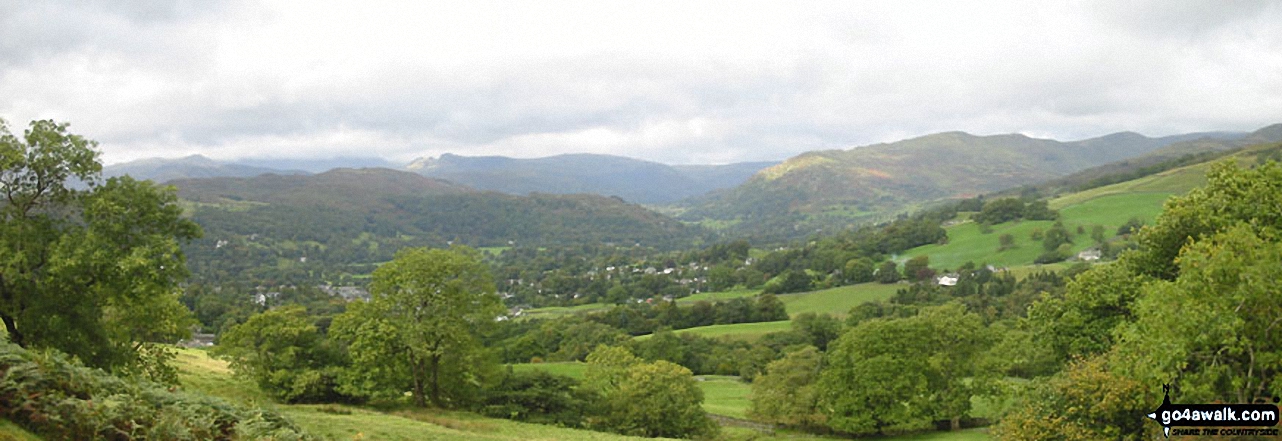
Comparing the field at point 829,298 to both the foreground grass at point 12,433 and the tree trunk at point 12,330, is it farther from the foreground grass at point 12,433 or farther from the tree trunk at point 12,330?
the foreground grass at point 12,433

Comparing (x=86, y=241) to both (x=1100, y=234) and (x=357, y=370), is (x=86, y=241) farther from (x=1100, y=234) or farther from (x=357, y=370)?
(x=1100, y=234)

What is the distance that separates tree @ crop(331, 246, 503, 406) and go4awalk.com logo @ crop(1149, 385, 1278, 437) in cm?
3038

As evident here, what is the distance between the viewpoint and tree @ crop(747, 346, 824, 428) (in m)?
44.4

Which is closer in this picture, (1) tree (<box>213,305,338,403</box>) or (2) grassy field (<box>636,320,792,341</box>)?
(1) tree (<box>213,305,338,403</box>)

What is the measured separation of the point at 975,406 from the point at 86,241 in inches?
2153

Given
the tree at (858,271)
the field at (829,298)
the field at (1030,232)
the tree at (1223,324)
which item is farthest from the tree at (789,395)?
the field at (1030,232)

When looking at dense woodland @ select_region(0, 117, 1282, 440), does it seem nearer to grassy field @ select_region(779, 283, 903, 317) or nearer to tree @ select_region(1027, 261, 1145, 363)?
tree @ select_region(1027, 261, 1145, 363)

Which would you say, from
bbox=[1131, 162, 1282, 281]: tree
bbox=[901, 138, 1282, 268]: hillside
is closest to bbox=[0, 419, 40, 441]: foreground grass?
bbox=[1131, 162, 1282, 281]: tree

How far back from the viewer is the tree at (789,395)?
4438 centimetres

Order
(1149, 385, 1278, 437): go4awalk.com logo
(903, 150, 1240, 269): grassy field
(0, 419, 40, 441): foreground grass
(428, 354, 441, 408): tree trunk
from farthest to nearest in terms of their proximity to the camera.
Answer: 1. (903, 150, 1240, 269): grassy field
2. (428, 354, 441, 408): tree trunk
3. (1149, 385, 1278, 437): go4awalk.com logo
4. (0, 419, 40, 441): foreground grass

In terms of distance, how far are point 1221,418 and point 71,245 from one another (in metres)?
34.2

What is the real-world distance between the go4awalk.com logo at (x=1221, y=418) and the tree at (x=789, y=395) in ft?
91.3

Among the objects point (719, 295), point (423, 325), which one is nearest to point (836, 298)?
point (719, 295)

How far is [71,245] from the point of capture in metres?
20.0
